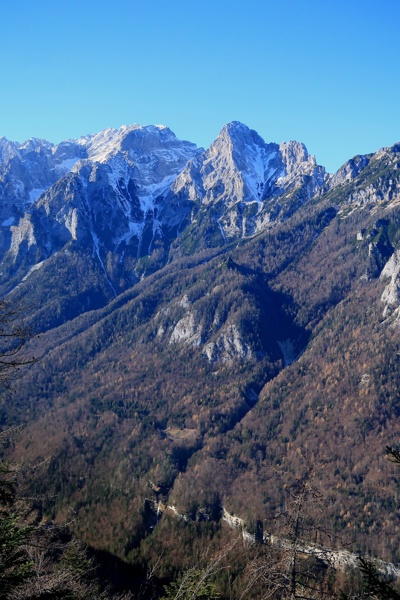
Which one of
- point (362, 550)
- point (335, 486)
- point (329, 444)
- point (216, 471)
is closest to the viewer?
point (362, 550)

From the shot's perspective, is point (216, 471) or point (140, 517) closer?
point (140, 517)

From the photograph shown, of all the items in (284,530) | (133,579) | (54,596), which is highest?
(54,596)

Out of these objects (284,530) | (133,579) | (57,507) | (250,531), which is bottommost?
(250,531)

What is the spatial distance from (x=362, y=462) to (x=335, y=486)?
709 inches

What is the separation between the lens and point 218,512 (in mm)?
156875

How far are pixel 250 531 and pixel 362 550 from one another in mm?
32156

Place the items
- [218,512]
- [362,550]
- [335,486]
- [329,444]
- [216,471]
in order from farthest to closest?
1. [329,444]
2. [216,471]
3. [335,486]
4. [218,512]
5. [362,550]

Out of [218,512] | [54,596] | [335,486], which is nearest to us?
[54,596]

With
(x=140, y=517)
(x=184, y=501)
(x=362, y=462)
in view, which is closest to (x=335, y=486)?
(x=362, y=462)

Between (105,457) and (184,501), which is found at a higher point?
(105,457)

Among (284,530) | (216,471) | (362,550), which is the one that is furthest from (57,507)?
(284,530)

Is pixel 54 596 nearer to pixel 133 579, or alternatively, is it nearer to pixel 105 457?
pixel 133 579

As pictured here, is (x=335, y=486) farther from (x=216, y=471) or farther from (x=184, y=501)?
(x=184, y=501)

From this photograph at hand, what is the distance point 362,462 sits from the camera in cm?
18000
